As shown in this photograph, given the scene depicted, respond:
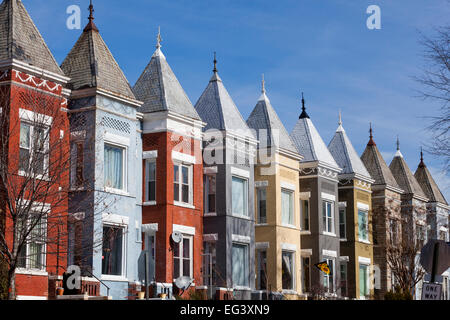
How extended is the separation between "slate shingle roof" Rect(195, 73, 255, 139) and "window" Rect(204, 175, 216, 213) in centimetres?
230

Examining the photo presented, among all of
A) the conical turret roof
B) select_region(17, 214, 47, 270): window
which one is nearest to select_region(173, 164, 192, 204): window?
the conical turret roof

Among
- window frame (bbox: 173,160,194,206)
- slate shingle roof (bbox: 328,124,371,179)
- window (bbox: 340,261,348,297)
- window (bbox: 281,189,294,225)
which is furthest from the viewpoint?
slate shingle roof (bbox: 328,124,371,179)

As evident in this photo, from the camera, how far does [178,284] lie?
96.8 feet

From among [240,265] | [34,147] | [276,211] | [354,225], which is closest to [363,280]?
[354,225]

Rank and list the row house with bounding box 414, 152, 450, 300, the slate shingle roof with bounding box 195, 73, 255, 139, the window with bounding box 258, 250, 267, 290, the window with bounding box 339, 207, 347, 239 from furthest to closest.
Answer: the row house with bounding box 414, 152, 450, 300, the window with bounding box 339, 207, 347, 239, the window with bounding box 258, 250, 267, 290, the slate shingle roof with bounding box 195, 73, 255, 139

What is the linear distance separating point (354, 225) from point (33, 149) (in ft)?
79.0

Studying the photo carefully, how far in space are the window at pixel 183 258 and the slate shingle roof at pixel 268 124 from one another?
775 centimetres

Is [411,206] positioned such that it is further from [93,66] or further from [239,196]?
[93,66]

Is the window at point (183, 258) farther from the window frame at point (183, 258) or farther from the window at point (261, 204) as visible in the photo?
the window at point (261, 204)

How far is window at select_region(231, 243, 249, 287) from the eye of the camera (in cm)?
3366

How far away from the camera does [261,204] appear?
122 feet

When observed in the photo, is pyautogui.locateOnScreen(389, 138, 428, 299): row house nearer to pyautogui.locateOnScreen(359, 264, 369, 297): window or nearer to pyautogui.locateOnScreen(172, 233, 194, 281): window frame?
pyautogui.locateOnScreen(359, 264, 369, 297): window

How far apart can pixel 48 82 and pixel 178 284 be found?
9.00 m
